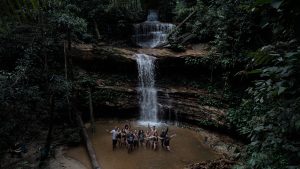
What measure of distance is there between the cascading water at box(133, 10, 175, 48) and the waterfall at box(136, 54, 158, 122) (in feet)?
13.5

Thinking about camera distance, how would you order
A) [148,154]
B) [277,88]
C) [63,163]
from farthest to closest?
[148,154]
[63,163]
[277,88]

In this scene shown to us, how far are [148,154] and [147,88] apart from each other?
20.4 ft

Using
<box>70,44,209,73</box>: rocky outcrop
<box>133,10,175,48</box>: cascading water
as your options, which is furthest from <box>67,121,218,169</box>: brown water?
<box>133,10,175,48</box>: cascading water

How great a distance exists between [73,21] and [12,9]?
13.7 metres

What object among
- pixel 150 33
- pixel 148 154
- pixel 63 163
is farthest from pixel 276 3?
pixel 150 33

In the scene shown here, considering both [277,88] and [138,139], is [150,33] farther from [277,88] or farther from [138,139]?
[277,88]

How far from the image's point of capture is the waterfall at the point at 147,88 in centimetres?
1805

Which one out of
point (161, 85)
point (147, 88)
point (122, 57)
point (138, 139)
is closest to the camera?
point (138, 139)

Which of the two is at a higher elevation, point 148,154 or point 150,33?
point 150,33

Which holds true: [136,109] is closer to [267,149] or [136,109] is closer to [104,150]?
[104,150]

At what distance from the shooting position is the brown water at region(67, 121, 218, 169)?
1226 cm

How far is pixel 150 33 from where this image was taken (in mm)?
23484

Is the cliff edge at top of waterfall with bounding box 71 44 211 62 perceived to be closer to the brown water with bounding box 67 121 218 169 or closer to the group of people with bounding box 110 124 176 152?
the brown water with bounding box 67 121 218 169

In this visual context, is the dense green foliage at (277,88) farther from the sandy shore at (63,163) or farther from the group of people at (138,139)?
the group of people at (138,139)
